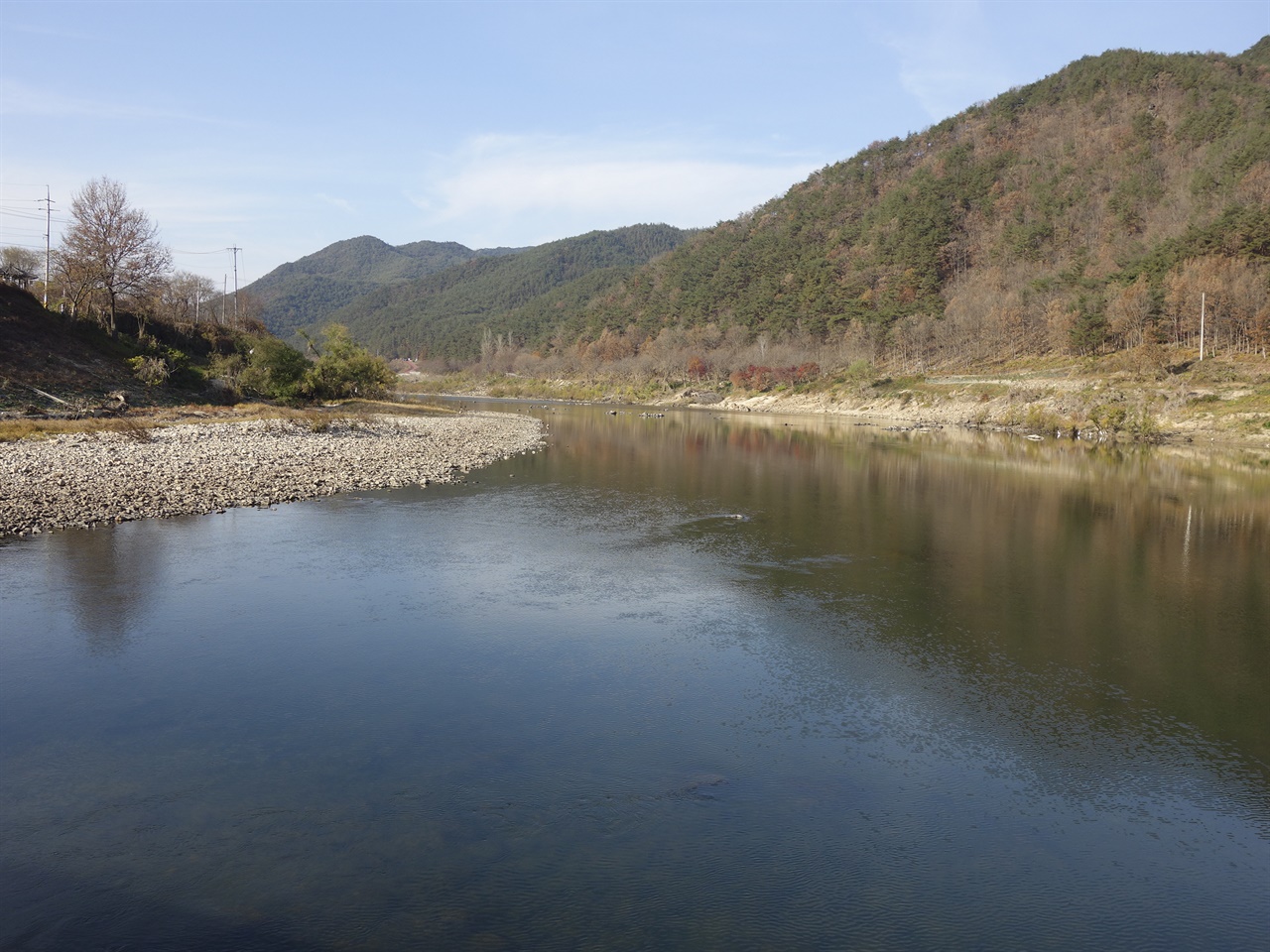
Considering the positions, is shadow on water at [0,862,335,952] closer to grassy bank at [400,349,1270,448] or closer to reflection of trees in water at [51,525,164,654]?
reflection of trees in water at [51,525,164,654]

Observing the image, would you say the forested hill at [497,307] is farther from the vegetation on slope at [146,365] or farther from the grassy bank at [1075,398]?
the vegetation on slope at [146,365]

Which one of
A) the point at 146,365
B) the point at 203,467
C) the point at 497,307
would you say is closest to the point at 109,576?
the point at 203,467

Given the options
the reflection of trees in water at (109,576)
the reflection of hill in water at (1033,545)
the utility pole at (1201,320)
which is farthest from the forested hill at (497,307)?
the reflection of trees in water at (109,576)

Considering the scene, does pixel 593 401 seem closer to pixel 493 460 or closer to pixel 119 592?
pixel 493 460

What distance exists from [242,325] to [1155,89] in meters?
108

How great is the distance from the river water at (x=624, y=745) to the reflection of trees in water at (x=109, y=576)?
0.08 meters

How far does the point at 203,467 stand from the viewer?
66.7 ft

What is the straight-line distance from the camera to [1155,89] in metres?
101

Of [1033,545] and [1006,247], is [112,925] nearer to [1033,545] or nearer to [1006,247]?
[1033,545]

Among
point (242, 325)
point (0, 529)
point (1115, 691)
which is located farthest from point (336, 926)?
point (242, 325)

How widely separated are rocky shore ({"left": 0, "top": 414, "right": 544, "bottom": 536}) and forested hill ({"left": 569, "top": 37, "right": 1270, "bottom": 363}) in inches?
1925

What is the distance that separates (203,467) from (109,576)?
9.61 metres

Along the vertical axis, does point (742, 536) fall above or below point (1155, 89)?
below

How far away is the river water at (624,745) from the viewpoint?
15.9 feet
